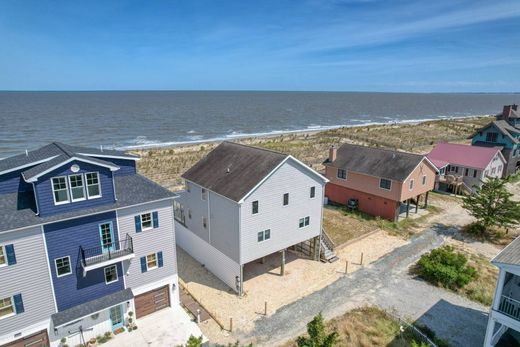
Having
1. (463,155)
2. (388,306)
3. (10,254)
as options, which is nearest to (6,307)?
(10,254)

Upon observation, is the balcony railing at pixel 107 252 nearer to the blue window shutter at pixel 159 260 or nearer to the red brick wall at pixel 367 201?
the blue window shutter at pixel 159 260

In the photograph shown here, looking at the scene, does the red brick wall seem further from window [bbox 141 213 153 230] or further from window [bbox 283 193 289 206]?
window [bbox 141 213 153 230]

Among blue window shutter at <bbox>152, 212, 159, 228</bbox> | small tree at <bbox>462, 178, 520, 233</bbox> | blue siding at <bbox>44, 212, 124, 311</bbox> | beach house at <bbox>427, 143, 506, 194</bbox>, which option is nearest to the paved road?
blue window shutter at <bbox>152, 212, 159, 228</bbox>

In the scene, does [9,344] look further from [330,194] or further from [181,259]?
[330,194]

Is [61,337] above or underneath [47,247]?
underneath

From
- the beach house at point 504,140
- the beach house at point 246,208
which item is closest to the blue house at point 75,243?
the beach house at point 246,208

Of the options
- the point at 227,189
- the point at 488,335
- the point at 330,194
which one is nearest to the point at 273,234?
the point at 227,189
